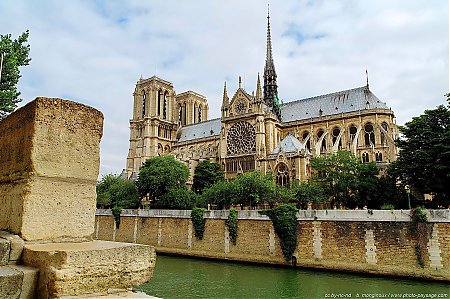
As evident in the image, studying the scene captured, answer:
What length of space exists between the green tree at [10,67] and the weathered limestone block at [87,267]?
34.9 ft

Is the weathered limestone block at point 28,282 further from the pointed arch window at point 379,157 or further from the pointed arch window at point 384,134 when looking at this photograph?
the pointed arch window at point 384,134

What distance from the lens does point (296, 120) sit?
5428 cm

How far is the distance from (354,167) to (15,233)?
98.9ft

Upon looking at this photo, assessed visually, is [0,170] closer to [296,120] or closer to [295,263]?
[295,263]

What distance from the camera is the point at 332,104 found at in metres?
53.5

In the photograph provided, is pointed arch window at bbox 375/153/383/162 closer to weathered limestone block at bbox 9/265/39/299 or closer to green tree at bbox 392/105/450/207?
green tree at bbox 392/105/450/207

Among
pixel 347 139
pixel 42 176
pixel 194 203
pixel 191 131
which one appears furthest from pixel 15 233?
pixel 191 131

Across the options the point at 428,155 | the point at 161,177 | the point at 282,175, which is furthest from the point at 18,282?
the point at 282,175

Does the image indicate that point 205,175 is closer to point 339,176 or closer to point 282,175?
point 282,175

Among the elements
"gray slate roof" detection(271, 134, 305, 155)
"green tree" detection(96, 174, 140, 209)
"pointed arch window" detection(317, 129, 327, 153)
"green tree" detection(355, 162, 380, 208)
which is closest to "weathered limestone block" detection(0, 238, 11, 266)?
"green tree" detection(355, 162, 380, 208)

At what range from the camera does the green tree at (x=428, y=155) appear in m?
22.4

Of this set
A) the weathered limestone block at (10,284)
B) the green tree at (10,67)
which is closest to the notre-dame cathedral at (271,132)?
the green tree at (10,67)

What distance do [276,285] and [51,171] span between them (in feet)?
49.0

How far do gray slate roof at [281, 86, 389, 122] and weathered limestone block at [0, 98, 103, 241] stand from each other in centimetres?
4970
